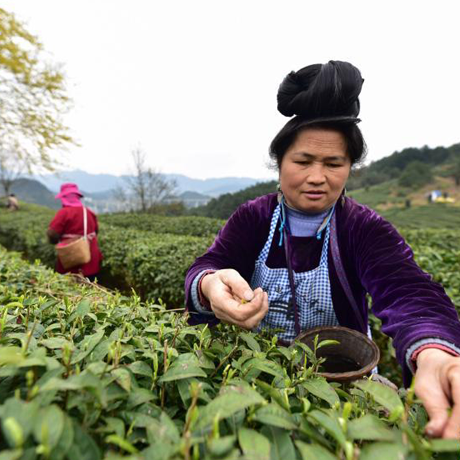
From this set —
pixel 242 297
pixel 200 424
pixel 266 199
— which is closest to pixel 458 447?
pixel 200 424

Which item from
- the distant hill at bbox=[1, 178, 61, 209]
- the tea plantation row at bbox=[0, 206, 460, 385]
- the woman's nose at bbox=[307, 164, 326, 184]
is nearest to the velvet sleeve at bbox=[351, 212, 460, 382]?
the woman's nose at bbox=[307, 164, 326, 184]

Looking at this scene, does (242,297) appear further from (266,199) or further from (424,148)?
(424,148)

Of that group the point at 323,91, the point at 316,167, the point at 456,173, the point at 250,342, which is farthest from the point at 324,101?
the point at 456,173

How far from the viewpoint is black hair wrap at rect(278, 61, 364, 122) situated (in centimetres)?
143

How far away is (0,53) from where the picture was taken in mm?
11492

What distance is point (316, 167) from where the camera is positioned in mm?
1530

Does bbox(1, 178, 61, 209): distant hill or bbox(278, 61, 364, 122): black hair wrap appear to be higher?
bbox(278, 61, 364, 122): black hair wrap

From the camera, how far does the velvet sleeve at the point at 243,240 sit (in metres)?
1.80

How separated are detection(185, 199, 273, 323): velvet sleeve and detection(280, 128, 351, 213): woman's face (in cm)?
30

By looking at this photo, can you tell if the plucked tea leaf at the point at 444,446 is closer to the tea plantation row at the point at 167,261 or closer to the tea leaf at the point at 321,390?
the tea leaf at the point at 321,390

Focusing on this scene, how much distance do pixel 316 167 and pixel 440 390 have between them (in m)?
1.06

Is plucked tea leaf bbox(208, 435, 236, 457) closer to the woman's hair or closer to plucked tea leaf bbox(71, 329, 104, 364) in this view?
plucked tea leaf bbox(71, 329, 104, 364)

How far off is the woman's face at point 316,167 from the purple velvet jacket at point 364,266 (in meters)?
0.22

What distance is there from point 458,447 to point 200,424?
1.45 ft
